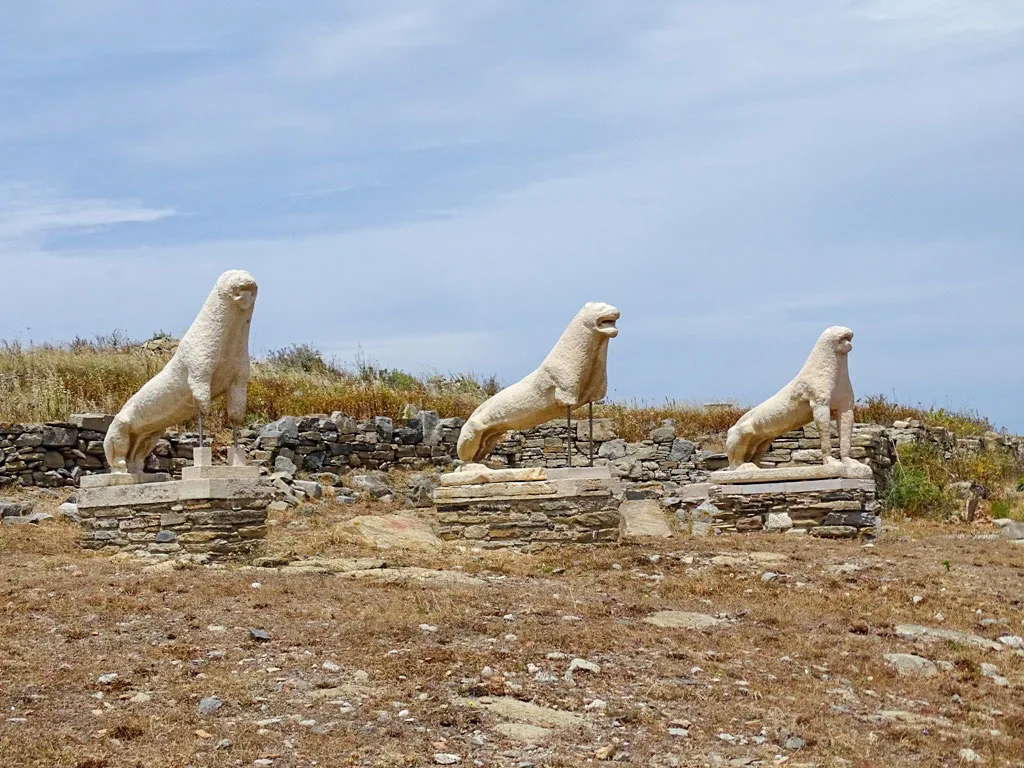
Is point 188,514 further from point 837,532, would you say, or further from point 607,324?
point 837,532

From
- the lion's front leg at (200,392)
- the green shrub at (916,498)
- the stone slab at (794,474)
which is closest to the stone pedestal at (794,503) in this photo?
the stone slab at (794,474)

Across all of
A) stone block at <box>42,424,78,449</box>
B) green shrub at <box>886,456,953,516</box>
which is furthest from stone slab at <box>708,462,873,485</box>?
stone block at <box>42,424,78,449</box>

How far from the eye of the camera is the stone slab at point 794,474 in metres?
14.5

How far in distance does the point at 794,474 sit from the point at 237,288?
690 centimetres

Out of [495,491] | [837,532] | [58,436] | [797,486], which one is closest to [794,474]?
[797,486]

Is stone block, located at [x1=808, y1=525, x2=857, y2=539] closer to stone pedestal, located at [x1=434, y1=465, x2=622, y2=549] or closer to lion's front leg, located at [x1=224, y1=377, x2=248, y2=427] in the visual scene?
stone pedestal, located at [x1=434, y1=465, x2=622, y2=549]

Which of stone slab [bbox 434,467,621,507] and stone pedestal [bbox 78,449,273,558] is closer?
stone pedestal [bbox 78,449,273,558]

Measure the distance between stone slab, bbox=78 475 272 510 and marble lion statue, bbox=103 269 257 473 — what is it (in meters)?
0.45

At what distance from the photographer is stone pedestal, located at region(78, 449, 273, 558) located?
1123cm

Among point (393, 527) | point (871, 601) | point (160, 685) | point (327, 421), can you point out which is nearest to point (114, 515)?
point (393, 527)

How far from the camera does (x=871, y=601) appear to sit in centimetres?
1002

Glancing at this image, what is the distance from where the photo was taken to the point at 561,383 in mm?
12562

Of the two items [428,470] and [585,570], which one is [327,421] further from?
[585,570]

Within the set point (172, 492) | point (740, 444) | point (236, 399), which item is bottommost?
point (172, 492)
